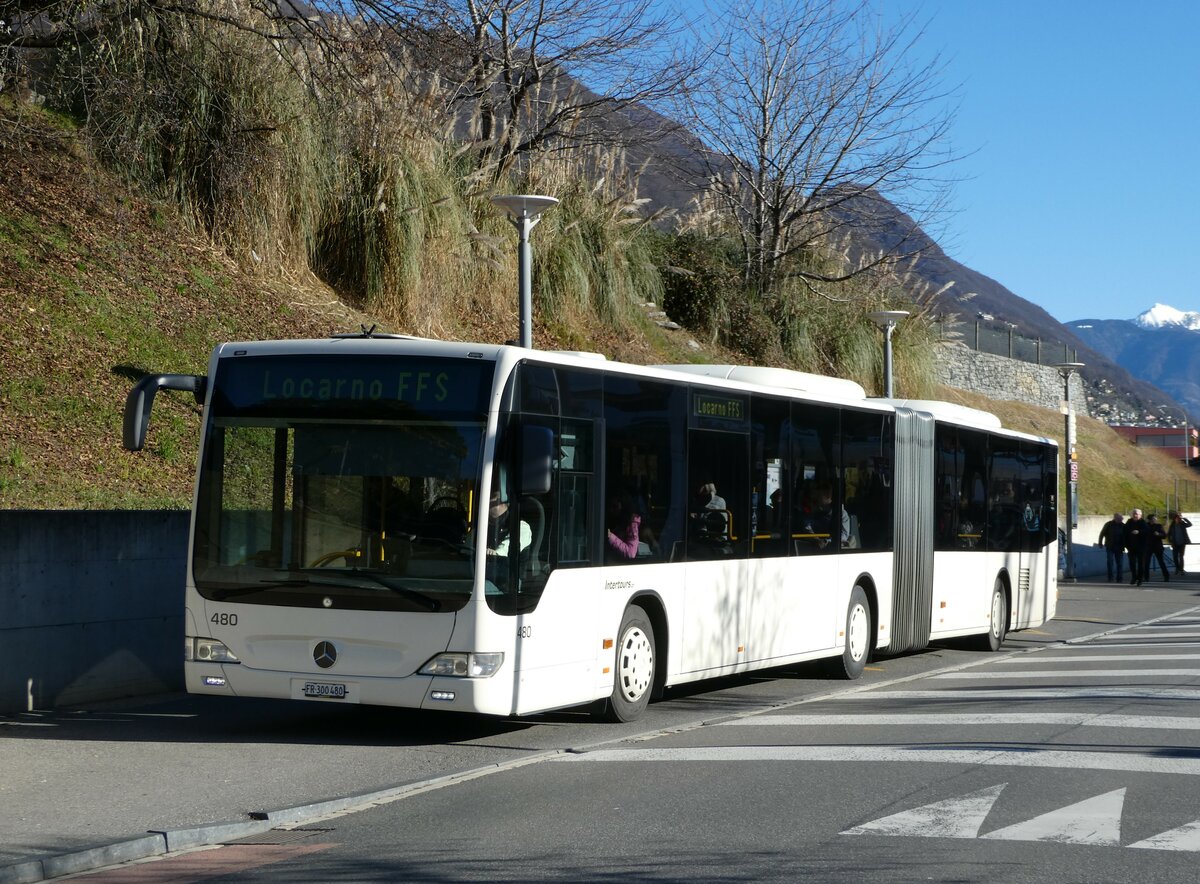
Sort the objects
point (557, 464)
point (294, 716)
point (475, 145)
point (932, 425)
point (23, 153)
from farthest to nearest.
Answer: point (475, 145), point (23, 153), point (932, 425), point (294, 716), point (557, 464)

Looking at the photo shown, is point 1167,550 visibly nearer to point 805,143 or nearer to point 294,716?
point 805,143

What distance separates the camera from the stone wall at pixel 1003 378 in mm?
66562

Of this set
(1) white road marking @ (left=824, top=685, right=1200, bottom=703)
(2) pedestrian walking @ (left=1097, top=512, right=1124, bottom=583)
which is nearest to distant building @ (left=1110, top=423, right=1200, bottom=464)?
(2) pedestrian walking @ (left=1097, top=512, right=1124, bottom=583)

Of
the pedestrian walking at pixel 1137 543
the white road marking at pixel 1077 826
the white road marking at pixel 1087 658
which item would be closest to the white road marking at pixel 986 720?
the white road marking at pixel 1077 826

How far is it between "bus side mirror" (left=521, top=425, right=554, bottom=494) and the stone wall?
54.7 meters

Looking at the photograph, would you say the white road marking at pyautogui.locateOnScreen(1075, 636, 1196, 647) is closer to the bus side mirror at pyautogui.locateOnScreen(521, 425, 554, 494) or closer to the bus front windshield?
the bus side mirror at pyautogui.locateOnScreen(521, 425, 554, 494)

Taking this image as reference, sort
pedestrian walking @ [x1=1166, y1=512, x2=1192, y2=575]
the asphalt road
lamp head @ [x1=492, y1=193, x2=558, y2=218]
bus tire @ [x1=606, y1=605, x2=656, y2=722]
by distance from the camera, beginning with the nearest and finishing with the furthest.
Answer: the asphalt road, bus tire @ [x1=606, y1=605, x2=656, y2=722], lamp head @ [x1=492, y1=193, x2=558, y2=218], pedestrian walking @ [x1=1166, y1=512, x2=1192, y2=575]

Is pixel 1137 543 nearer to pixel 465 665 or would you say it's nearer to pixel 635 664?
pixel 635 664

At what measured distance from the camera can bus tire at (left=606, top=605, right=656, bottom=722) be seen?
11.8m

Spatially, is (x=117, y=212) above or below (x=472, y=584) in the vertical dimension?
above

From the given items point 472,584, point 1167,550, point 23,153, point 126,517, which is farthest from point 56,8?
point 1167,550

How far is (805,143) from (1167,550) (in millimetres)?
26512

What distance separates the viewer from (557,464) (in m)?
11.0

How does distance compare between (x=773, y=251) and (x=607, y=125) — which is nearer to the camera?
(x=607, y=125)
